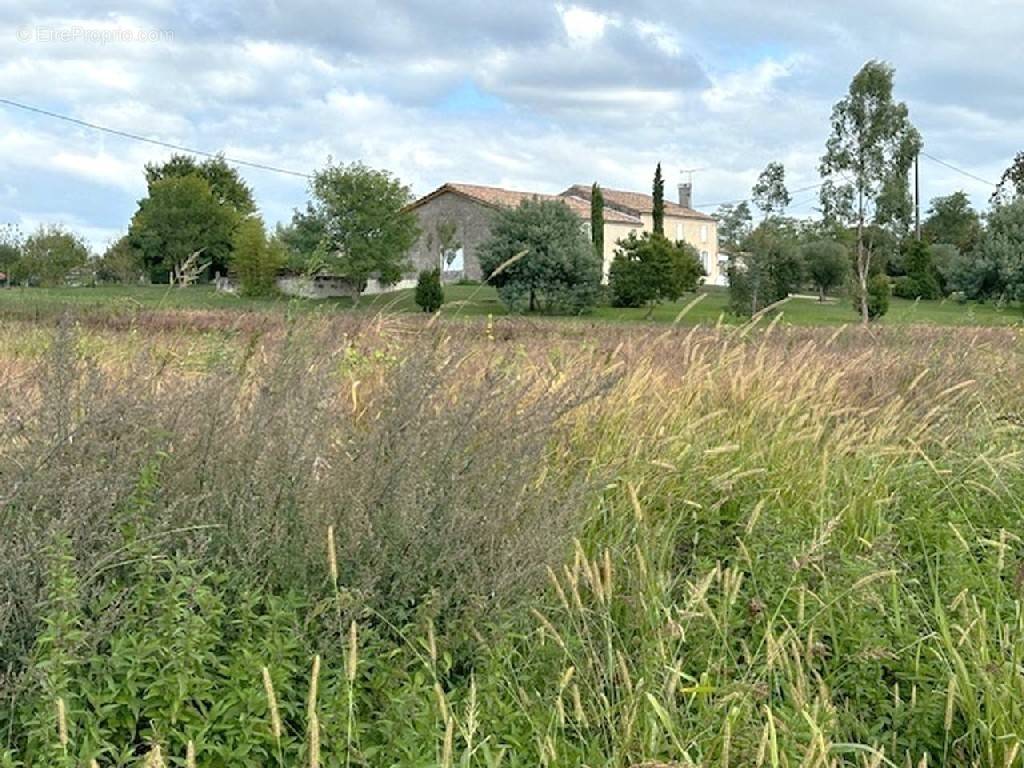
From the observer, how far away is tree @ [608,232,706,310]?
1655 inches

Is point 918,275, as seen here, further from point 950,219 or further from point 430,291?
point 430,291

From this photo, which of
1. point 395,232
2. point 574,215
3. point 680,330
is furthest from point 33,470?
point 395,232

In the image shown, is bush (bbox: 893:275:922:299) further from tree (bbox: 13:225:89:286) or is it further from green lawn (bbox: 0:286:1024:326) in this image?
tree (bbox: 13:225:89:286)

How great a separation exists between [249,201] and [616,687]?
81615 mm

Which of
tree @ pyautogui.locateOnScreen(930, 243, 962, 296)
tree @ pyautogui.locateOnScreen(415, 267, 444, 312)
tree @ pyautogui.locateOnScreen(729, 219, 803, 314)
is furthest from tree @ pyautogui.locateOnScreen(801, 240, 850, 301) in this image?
tree @ pyautogui.locateOnScreen(415, 267, 444, 312)

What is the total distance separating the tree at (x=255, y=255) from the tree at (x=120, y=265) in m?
5.58

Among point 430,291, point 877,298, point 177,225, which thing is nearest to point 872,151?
point 877,298

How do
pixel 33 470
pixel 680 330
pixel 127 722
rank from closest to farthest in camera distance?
pixel 127 722, pixel 33 470, pixel 680 330

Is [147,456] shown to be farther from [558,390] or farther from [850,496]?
[850,496]

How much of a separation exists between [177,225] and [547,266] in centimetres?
3540

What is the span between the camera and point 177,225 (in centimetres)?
6384

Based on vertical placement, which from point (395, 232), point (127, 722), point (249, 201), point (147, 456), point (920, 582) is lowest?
point (920, 582)

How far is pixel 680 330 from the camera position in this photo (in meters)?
8.40

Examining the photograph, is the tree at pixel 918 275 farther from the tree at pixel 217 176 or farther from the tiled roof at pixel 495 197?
the tree at pixel 217 176
